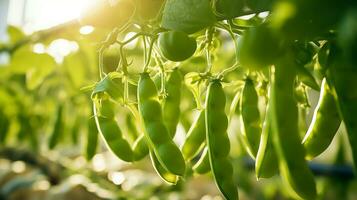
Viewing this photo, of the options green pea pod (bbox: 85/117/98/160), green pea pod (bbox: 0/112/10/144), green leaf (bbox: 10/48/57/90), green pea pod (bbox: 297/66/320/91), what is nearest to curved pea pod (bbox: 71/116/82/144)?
green pea pod (bbox: 0/112/10/144)

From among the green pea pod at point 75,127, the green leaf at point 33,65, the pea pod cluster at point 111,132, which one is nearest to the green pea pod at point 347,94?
the pea pod cluster at point 111,132

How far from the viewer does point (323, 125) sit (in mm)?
498

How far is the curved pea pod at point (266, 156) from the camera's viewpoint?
0.47 m

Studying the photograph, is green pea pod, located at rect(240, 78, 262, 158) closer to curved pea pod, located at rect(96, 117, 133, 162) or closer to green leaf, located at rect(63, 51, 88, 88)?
curved pea pod, located at rect(96, 117, 133, 162)

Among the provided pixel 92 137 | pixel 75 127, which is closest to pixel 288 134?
pixel 92 137

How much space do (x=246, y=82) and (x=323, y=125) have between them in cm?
10

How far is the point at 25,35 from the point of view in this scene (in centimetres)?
119

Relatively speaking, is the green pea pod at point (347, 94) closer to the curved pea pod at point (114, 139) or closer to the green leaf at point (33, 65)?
the curved pea pod at point (114, 139)

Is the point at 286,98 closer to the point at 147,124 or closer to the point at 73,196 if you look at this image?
the point at 147,124

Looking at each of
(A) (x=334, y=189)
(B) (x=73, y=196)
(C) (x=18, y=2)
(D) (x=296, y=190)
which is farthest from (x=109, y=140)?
(C) (x=18, y=2)

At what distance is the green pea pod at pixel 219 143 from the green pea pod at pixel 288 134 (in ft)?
0.33

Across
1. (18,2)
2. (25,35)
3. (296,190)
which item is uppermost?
(296,190)

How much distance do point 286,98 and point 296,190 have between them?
0.25 ft

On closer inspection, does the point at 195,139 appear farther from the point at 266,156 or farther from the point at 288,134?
the point at 288,134
